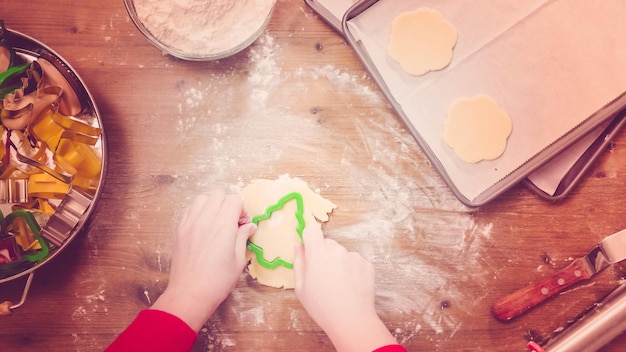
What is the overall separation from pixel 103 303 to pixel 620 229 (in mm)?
767

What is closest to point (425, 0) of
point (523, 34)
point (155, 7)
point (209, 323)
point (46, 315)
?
Result: point (523, 34)

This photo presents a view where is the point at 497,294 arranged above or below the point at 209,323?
above

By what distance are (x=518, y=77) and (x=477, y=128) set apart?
9 cm

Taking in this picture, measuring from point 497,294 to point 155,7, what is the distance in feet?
2.10

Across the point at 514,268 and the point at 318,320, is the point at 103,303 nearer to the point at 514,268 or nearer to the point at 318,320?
the point at 318,320

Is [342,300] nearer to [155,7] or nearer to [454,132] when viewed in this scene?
[454,132]

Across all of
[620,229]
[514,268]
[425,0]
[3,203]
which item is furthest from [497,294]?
[3,203]

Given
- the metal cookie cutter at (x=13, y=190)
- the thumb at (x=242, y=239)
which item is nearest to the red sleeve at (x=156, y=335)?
the thumb at (x=242, y=239)

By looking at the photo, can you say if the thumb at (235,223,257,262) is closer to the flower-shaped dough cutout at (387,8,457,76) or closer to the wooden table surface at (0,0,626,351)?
the wooden table surface at (0,0,626,351)

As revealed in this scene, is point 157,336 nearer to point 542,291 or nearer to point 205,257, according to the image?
point 205,257

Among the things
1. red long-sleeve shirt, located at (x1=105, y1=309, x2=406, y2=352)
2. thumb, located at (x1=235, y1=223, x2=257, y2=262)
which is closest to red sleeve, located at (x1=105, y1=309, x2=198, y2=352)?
red long-sleeve shirt, located at (x1=105, y1=309, x2=406, y2=352)

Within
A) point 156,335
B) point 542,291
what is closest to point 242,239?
point 156,335

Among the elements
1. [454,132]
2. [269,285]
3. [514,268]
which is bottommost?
[269,285]

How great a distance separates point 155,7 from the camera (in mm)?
731
